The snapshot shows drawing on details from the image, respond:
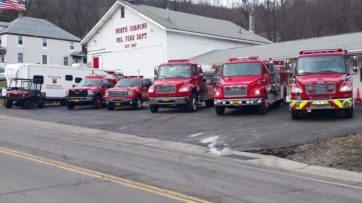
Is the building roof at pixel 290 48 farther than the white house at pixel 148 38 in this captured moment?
No

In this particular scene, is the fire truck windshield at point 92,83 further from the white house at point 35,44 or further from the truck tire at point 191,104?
the white house at point 35,44

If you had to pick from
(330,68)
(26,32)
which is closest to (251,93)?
(330,68)

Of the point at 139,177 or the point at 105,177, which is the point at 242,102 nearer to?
the point at 139,177

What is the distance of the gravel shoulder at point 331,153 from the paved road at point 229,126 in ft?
1.87

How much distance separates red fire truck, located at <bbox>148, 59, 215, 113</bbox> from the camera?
23.7 meters

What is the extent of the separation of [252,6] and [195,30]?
3756cm

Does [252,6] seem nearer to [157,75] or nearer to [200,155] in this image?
[157,75]

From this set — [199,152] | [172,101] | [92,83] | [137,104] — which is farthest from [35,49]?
[199,152]

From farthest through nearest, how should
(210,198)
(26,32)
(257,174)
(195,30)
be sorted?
(26,32), (195,30), (257,174), (210,198)

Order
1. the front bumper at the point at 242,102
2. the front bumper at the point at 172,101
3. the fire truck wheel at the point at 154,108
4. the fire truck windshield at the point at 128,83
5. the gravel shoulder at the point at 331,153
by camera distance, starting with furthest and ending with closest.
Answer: the fire truck windshield at the point at 128,83, the fire truck wheel at the point at 154,108, the front bumper at the point at 172,101, the front bumper at the point at 242,102, the gravel shoulder at the point at 331,153

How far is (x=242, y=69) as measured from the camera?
21.8m

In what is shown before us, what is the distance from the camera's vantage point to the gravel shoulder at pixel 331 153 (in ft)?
38.6

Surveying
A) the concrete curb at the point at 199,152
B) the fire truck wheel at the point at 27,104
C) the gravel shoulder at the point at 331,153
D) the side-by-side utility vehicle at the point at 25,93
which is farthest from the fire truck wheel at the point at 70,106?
the gravel shoulder at the point at 331,153

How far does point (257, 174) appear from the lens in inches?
401
